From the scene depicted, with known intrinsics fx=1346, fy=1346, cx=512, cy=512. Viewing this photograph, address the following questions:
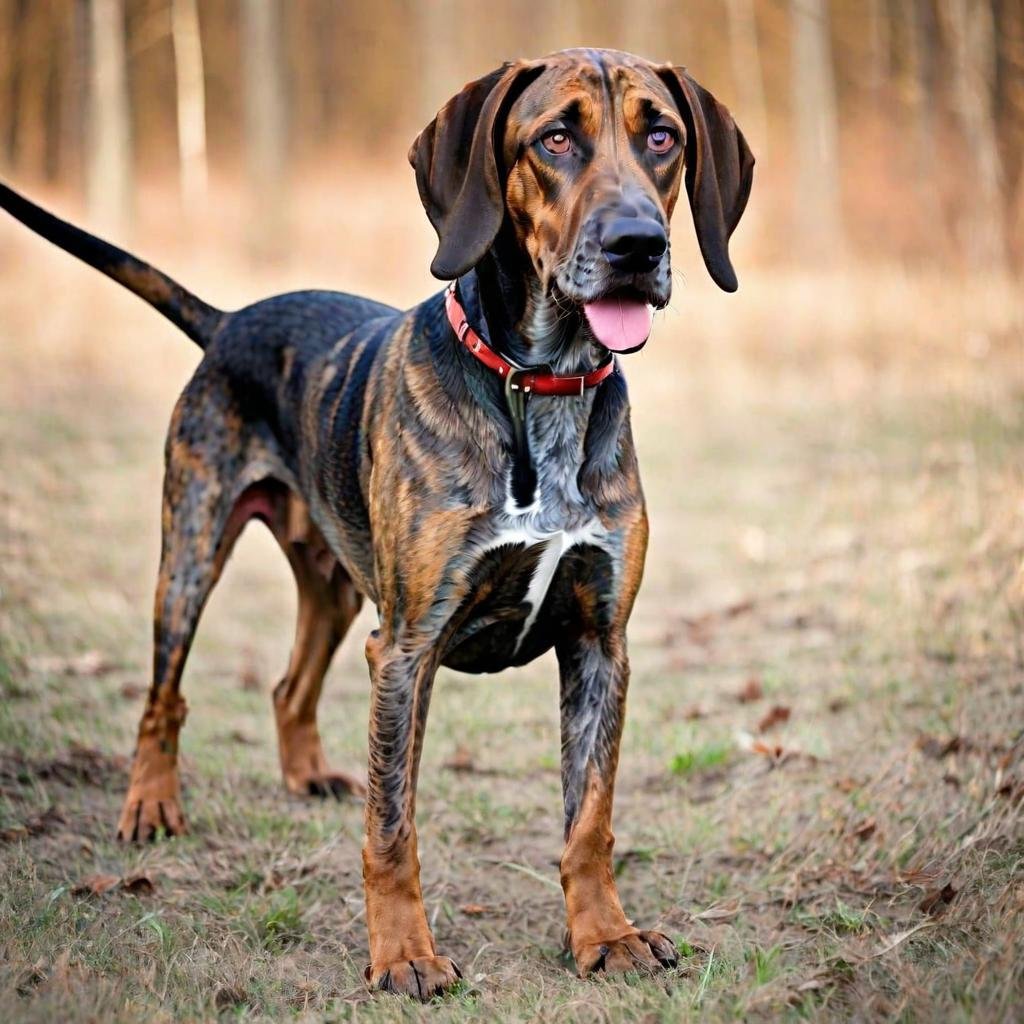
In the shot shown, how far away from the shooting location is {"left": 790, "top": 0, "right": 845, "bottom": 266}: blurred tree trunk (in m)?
19.8

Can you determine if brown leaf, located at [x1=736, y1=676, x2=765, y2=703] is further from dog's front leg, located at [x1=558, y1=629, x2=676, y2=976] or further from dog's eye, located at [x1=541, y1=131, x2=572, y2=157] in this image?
dog's eye, located at [x1=541, y1=131, x2=572, y2=157]

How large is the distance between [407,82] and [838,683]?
31.2m

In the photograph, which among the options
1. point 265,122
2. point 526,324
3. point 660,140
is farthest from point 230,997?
point 265,122

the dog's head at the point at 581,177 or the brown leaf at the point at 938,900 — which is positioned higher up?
the dog's head at the point at 581,177

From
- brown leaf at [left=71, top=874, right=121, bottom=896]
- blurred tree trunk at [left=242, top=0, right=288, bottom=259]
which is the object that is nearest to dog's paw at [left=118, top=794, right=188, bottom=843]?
brown leaf at [left=71, top=874, right=121, bottom=896]

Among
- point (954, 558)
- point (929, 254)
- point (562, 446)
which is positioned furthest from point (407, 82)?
point (562, 446)

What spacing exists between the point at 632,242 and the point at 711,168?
66 centimetres

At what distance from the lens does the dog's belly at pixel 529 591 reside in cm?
341

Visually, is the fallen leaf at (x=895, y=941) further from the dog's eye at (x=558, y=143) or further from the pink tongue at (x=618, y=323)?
the dog's eye at (x=558, y=143)

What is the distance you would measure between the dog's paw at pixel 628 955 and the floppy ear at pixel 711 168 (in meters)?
1.71

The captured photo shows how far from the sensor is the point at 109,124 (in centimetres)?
1628

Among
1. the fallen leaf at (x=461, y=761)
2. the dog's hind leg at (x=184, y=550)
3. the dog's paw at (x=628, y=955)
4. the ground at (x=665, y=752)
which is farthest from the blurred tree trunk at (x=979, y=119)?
the dog's paw at (x=628, y=955)

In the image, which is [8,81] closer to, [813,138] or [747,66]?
[747,66]

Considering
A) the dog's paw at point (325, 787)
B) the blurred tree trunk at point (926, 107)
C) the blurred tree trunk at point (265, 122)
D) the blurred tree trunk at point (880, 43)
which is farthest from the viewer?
the blurred tree trunk at point (880, 43)
